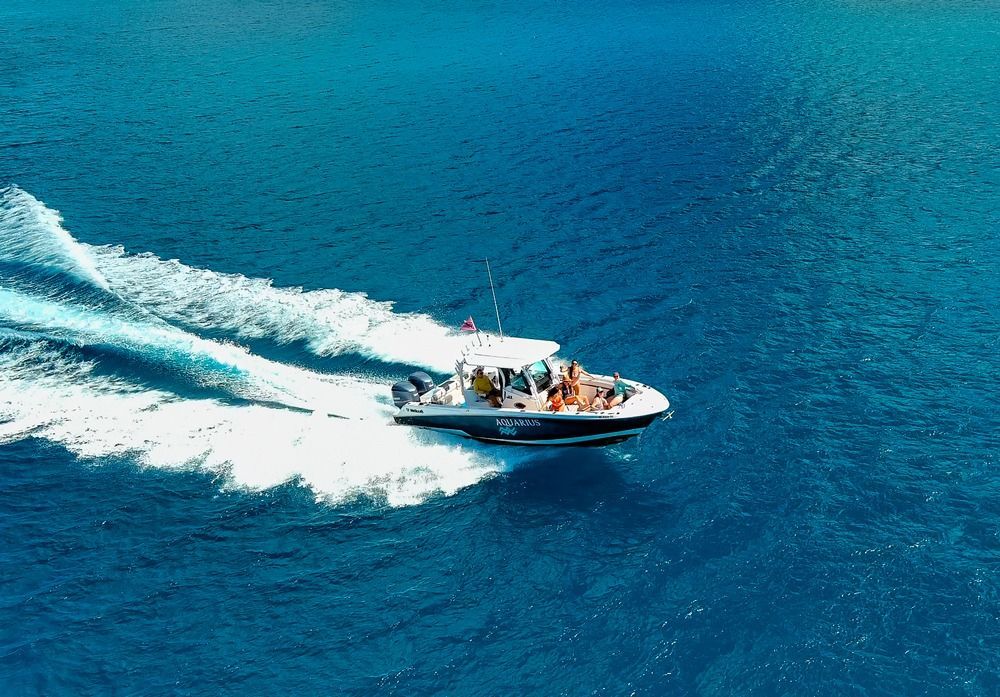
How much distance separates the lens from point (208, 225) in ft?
198

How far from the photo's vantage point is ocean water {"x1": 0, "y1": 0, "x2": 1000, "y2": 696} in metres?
28.4

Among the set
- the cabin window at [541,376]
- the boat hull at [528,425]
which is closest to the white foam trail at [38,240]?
the boat hull at [528,425]

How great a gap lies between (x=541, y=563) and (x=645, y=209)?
112ft

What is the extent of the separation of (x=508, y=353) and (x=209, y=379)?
51.9 ft

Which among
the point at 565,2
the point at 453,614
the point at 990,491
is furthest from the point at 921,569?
the point at 565,2

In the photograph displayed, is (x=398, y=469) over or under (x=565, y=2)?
under

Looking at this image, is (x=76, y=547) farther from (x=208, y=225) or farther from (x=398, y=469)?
(x=208, y=225)

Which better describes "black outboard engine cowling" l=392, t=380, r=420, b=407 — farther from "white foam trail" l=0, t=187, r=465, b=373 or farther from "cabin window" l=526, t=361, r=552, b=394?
"cabin window" l=526, t=361, r=552, b=394

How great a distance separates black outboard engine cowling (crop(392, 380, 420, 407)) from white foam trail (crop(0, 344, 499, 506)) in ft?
4.36

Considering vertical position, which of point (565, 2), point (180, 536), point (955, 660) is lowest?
point (955, 660)

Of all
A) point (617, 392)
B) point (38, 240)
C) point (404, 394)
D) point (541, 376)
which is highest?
point (38, 240)

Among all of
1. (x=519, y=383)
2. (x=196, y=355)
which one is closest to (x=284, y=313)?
(x=196, y=355)

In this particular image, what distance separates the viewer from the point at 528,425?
3616 cm

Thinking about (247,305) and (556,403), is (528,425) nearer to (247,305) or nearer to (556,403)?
(556,403)
